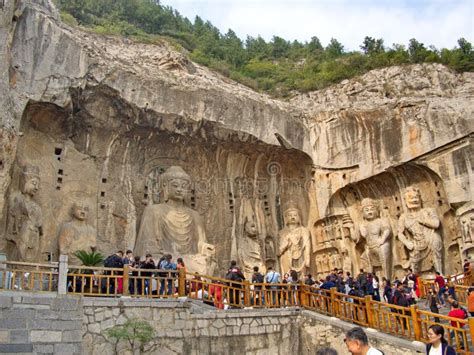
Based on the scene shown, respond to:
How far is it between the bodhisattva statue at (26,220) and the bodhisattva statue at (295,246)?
7384 millimetres

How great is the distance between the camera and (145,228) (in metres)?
15.8

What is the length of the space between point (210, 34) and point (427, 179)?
19827 millimetres

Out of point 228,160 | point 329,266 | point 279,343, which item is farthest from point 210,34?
point 279,343

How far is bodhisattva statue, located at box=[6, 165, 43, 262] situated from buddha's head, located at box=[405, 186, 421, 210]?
33.6ft

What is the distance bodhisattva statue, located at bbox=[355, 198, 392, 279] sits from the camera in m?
16.8

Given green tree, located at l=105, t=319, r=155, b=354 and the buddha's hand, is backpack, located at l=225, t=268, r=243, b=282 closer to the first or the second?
green tree, located at l=105, t=319, r=155, b=354

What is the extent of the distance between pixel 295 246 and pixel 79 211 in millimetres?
6620

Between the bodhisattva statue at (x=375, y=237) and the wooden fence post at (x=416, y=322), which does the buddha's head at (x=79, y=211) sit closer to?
the bodhisattva statue at (x=375, y=237)

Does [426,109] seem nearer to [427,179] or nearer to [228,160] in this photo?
[427,179]

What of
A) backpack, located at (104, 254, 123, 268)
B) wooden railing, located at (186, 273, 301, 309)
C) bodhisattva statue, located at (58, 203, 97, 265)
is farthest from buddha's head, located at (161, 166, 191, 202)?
backpack, located at (104, 254, 123, 268)

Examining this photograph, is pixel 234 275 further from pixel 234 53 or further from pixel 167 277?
pixel 234 53

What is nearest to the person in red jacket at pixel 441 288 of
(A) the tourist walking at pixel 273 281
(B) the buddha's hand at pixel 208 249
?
(A) the tourist walking at pixel 273 281

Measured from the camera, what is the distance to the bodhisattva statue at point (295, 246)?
57.3 ft

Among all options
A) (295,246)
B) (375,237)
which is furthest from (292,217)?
(375,237)
